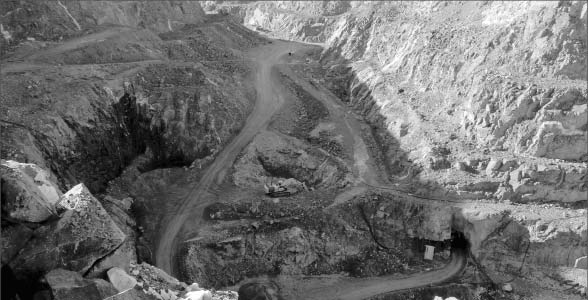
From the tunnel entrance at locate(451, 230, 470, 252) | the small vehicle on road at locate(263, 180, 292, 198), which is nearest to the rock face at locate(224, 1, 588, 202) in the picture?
the tunnel entrance at locate(451, 230, 470, 252)

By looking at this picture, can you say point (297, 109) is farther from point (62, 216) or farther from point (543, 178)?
point (62, 216)

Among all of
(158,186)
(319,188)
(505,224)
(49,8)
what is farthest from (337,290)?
(49,8)

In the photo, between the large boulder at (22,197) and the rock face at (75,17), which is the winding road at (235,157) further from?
the large boulder at (22,197)

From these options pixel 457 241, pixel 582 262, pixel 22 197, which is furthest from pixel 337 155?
pixel 22 197

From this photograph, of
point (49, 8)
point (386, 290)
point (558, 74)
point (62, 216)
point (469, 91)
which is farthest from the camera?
point (49, 8)

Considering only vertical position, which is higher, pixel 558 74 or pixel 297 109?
pixel 558 74

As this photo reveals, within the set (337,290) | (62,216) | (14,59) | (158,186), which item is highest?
(14,59)
